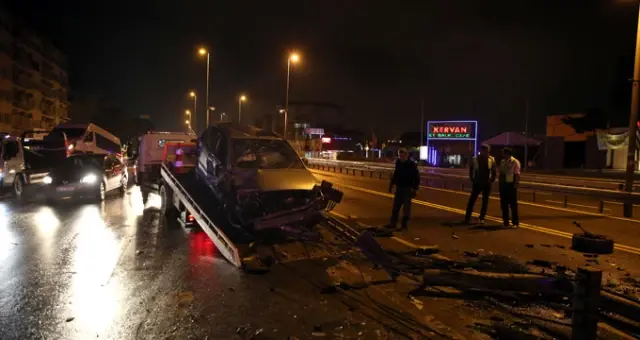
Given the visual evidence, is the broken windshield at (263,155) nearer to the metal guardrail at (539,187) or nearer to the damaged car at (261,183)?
the damaged car at (261,183)

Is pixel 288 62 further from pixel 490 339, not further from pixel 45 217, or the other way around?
pixel 490 339

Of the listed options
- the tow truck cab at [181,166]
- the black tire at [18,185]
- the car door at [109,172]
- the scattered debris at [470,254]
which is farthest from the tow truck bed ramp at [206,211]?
the black tire at [18,185]

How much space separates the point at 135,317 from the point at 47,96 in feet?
230

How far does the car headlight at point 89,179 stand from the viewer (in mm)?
15930

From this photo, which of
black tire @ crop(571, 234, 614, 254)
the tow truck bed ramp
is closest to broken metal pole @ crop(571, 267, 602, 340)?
the tow truck bed ramp

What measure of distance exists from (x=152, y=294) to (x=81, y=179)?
445 inches

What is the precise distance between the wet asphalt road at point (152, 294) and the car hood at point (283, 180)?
4.91 ft

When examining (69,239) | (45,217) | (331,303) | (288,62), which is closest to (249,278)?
(331,303)

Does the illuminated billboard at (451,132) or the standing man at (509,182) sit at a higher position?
the illuminated billboard at (451,132)

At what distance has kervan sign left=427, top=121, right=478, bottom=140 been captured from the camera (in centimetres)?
4997

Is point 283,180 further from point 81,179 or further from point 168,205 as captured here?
point 81,179

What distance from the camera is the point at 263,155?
10125 millimetres

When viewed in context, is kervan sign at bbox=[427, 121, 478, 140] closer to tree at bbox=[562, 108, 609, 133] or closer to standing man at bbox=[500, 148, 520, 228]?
tree at bbox=[562, 108, 609, 133]

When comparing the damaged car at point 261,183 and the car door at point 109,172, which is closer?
the damaged car at point 261,183
